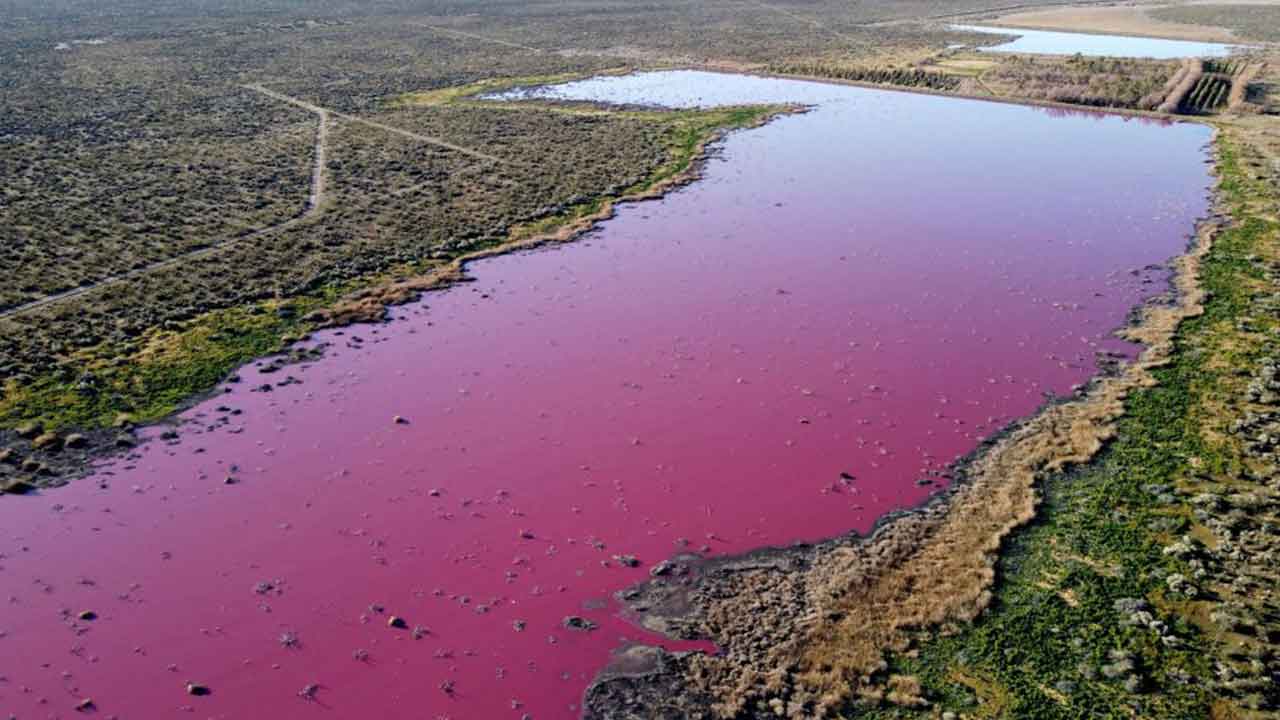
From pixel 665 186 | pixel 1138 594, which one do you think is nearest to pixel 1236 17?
pixel 665 186

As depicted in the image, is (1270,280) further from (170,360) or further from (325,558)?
(170,360)

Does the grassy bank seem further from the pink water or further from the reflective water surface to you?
the reflective water surface

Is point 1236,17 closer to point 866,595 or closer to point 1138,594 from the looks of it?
point 1138,594

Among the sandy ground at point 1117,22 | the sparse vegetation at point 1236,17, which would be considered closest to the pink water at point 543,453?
the sandy ground at point 1117,22

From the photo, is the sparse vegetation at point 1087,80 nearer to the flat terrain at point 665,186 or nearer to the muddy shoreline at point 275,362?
the flat terrain at point 665,186

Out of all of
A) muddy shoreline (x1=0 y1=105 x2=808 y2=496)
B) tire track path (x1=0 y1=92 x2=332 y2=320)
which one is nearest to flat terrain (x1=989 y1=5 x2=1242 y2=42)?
muddy shoreline (x1=0 y1=105 x2=808 y2=496)

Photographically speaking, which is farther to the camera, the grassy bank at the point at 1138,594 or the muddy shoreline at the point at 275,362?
the muddy shoreline at the point at 275,362

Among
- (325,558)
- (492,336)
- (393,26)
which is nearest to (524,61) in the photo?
(393,26)
